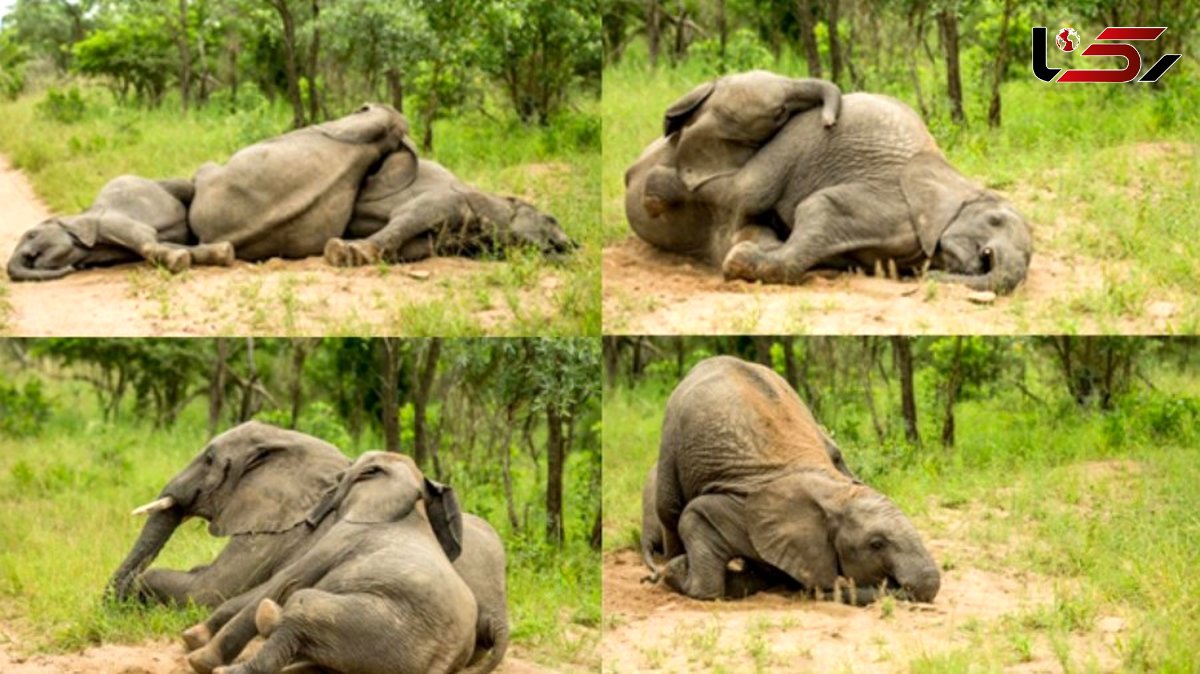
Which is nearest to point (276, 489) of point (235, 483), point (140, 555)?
point (235, 483)

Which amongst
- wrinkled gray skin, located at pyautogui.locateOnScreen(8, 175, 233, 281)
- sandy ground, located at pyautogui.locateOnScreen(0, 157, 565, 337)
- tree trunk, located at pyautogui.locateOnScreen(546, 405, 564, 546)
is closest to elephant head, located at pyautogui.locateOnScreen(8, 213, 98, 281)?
wrinkled gray skin, located at pyautogui.locateOnScreen(8, 175, 233, 281)

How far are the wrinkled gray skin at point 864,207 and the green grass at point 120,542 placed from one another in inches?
92.8

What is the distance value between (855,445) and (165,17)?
1261 centimetres

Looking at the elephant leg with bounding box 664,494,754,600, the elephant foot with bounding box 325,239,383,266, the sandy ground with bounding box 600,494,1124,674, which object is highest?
the elephant foot with bounding box 325,239,383,266

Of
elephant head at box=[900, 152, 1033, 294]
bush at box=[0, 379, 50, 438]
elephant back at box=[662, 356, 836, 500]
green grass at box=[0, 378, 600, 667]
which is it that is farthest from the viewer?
bush at box=[0, 379, 50, 438]

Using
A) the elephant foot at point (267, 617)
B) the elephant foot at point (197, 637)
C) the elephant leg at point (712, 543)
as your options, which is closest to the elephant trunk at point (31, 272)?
the elephant foot at point (197, 637)

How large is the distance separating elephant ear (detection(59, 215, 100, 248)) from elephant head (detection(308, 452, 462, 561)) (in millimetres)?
3409

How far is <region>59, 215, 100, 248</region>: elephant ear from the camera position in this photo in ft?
38.9

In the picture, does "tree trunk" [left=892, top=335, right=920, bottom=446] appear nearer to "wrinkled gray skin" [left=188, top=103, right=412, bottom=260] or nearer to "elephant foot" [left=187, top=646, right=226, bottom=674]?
"wrinkled gray skin" [left=188, top=103, right=412, bottom=260]

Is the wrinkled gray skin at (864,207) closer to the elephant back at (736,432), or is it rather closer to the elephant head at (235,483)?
the elephant back at (736,432)

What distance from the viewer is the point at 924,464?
13.9 meters

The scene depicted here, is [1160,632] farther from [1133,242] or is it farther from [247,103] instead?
[247,103]

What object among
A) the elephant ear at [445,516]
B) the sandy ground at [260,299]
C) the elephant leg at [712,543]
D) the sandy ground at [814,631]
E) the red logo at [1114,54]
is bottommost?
the sandy ground at [814,631]

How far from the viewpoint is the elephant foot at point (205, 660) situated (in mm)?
8664
